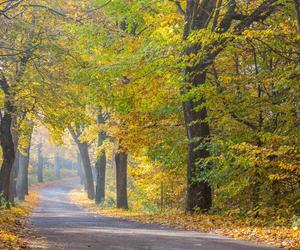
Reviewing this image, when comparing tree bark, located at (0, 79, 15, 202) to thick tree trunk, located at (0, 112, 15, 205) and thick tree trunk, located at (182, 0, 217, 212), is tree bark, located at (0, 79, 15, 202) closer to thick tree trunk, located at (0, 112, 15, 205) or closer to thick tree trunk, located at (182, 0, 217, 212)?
thick tree trunk, located at (0, 112, 15, 205)

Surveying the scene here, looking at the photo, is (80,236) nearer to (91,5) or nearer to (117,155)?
(91,5)

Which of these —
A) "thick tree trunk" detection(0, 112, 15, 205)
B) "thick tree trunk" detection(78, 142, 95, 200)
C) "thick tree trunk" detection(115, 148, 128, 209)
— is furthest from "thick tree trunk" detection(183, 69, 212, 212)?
"thick tree trunk" detection(78, 142, 95, 200)

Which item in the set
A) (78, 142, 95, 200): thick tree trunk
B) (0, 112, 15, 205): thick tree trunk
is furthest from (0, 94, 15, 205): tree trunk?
(78, 142, 95, 200): thick tree trunk

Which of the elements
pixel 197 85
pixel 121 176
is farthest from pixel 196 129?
pixel 121 176

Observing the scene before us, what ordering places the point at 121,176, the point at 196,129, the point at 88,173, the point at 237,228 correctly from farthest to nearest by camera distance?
1. the point at 88,173
2. the point at 121,176
3. the point at 196,129
4. the point at 237,228

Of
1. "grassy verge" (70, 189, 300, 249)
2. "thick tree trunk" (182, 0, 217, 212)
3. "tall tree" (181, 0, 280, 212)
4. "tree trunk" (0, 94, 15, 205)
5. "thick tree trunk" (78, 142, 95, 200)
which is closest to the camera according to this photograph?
"grassy verge" (70, 189, 300, 249)

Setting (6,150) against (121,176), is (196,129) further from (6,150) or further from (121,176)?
(6,150)

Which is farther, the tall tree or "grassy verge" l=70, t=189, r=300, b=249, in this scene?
the tall tree

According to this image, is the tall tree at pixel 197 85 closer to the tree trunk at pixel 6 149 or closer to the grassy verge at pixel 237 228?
the grassy verge at pixel 237 228

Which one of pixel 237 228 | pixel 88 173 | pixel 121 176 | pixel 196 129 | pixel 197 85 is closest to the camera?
pixel 237 228

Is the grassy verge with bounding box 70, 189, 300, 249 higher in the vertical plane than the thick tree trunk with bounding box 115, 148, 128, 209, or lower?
lower

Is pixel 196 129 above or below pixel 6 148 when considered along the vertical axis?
above

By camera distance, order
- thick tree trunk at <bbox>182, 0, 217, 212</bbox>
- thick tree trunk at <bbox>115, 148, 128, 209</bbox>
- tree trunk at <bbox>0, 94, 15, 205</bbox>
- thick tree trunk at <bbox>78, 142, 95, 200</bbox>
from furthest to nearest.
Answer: thick tree trunk at <bbox>78, 142, 95, 200</bbox>, thick tree trunk at <bbox>115, 148, 128, 209</bbox>, tree trunk at <bbox>0, 94, 15, 205</bbox>, thick tree trunk at <bbox>182, 0, 217, 212</bbox>

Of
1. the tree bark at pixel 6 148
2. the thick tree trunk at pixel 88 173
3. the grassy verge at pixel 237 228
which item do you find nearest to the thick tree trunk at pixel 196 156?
the grassy verge at pixel 237 228
